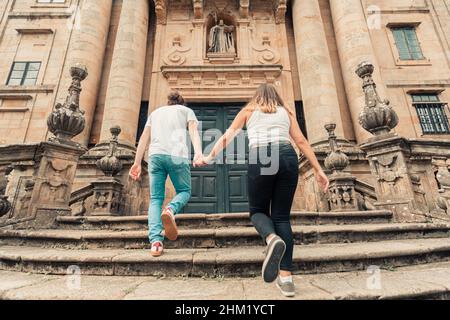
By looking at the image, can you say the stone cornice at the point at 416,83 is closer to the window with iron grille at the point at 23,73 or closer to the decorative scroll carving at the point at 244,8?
the decorative scroll carving at the point at 244,8

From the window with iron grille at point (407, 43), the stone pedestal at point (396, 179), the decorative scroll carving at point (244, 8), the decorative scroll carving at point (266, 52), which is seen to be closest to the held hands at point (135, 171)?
the stone pedestal at point (396, 179)

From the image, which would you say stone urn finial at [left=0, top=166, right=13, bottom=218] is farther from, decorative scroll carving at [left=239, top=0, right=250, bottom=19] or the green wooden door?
decorative scroll carving at [left=239, top=0, right=250, bottom=19]

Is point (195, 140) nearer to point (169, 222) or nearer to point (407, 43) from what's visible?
point (169, 222)

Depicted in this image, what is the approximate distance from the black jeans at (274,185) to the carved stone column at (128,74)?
7.16 meters

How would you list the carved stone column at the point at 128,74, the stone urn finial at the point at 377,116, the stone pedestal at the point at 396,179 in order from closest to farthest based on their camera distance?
the stone pedestal at the point at 396,179, the stone urn finial at the point at 377,116, the carved stone column at the point at 128,74

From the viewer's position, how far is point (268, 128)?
2.19m

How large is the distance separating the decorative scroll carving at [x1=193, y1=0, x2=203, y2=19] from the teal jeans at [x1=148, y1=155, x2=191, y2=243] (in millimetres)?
10407

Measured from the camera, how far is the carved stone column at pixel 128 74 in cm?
848

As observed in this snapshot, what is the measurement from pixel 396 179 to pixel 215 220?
3.68 meters

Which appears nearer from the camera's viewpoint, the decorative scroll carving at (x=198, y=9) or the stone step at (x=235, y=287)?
the stone step at (x=235, y=287)

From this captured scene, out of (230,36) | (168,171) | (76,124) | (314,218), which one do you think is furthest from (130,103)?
(314,218)

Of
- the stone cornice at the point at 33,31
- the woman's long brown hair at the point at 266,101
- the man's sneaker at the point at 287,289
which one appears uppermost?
the stone cornice at the point at 33,31

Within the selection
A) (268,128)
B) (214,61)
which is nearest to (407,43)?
(214,61)
